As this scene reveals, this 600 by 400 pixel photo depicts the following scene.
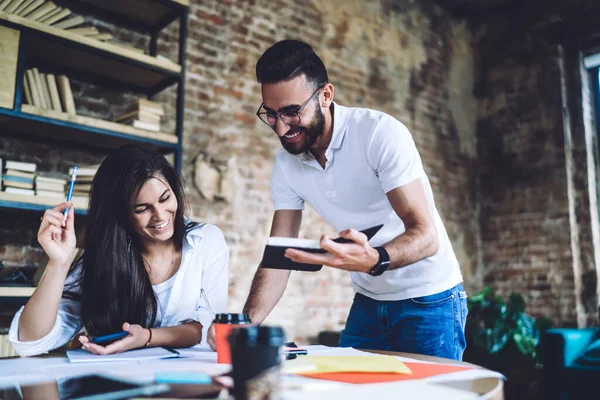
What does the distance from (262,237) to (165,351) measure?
221 cm

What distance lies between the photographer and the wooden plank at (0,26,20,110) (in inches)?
89.0

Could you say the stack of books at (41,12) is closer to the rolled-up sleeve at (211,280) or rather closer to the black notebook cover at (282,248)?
the rolled-up sleeve at (211,280)

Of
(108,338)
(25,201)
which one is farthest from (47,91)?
(108,338)

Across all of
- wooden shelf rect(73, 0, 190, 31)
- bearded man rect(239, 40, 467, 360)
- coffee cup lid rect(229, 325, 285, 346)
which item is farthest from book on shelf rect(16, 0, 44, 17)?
coffee cup lid rect(229, 325, 285, 346)

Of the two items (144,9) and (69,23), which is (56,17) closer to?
(69,23)

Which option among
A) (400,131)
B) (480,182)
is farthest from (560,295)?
(400,131)

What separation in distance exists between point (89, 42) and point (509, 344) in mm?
3245

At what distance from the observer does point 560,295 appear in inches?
172

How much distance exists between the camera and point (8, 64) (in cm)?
229

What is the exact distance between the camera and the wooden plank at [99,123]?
233cm

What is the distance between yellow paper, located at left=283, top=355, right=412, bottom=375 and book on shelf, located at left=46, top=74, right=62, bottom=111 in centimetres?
192

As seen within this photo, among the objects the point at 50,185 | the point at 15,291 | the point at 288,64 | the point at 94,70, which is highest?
the point at 94,70

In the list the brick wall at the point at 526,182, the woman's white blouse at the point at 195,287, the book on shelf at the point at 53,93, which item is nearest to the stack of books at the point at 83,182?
the book on shelf at the point at 53,93

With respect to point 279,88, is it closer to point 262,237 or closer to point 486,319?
point 262,237
